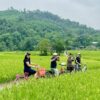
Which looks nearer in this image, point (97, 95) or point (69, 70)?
point (97, 95)

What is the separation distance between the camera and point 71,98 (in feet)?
42.1

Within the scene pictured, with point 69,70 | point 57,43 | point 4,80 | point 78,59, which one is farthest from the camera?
point 57,43

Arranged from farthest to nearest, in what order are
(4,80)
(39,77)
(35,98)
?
(4,80) < (39,77) < (35,98)

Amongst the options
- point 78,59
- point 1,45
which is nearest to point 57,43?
point 1,45

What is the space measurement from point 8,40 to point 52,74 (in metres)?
176

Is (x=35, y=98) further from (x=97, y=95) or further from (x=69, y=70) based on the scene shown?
(x=69, y=70)

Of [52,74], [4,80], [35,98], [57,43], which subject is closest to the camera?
[35,98]

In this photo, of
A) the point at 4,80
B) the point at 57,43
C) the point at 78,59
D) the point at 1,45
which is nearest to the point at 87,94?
the point at 4,80

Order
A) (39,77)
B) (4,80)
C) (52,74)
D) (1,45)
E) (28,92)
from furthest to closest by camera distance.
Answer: (1,45)
(4,80)
(52,74)
(39,77)
(28,92)

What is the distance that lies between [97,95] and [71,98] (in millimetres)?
1525

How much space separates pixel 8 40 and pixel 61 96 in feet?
614

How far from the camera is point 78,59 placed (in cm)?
3359

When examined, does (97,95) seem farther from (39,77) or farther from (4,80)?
(4,80)

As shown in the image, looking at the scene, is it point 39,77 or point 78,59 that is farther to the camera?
point 78,59
